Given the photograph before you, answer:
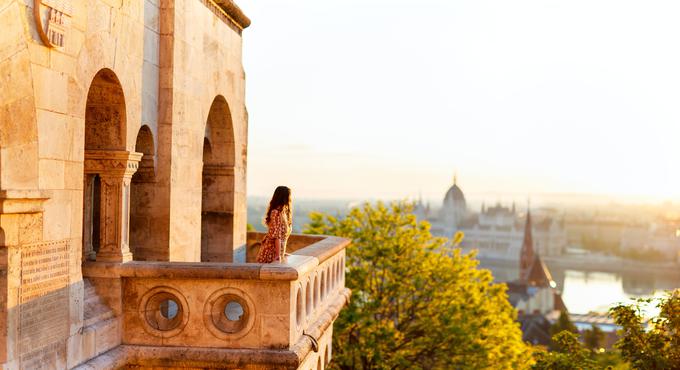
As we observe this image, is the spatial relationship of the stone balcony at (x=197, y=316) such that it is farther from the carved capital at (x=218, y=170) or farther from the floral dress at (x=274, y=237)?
the carved capital at (x=218, y=170)

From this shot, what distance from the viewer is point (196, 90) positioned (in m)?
10.7

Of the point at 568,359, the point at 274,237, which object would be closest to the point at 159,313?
the point at 274,237

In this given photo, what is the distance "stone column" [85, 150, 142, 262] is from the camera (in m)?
8.27

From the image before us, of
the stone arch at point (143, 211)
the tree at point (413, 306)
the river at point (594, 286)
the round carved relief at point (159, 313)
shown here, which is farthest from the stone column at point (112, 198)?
the river at point (594, 286)

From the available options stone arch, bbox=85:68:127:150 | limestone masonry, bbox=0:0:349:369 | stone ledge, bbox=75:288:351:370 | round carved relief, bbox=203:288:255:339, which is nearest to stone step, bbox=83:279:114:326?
limestone masonry, bbox=0:0:349:369

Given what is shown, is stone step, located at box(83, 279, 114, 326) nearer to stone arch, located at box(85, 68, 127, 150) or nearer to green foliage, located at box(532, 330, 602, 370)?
stone arch, located at box(85, 68, 127, 150)

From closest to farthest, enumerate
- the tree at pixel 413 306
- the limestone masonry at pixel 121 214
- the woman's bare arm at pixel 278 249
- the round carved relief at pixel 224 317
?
the limestone masonry at pixel 121 214 < the round carved relief at pixel 224 317 < the woman's bare arm at pixel 278 249 < the tree at pixel 413 306

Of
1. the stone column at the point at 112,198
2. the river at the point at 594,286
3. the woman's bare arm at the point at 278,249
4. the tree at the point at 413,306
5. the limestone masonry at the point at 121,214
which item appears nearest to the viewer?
the limestone masonry at the point at 121,214

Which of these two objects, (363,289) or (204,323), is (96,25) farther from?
(363,289)

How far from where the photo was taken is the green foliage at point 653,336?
43.2ft

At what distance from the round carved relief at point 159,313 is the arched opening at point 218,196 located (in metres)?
4.85

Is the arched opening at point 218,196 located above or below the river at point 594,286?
above

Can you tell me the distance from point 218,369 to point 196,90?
4.17 metres

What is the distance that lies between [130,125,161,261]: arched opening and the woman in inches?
62.4
